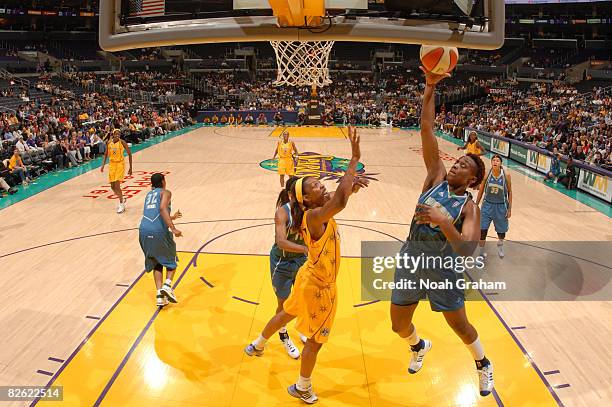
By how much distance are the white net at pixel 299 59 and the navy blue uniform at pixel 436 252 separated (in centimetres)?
389

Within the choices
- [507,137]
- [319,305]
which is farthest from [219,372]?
[507,137]

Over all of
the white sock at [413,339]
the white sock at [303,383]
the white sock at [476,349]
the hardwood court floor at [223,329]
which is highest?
the white sock at [476,349]

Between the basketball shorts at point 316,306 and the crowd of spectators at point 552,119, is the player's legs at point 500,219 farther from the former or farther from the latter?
the crowd of spectators at point 552,119

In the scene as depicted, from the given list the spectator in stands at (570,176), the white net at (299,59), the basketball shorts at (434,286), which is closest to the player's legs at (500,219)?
the white net at (299,59)

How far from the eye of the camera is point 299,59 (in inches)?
281

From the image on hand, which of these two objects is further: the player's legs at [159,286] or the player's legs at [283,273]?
the player's legs at [159,286]

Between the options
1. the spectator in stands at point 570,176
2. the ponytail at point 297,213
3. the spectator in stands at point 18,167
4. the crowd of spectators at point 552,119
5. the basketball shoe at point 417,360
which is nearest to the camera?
the ponytail at point 297,213

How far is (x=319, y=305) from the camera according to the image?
3615 millimetres

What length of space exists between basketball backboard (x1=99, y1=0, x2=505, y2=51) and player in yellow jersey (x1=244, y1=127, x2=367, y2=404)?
1163mm

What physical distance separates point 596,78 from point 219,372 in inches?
1343

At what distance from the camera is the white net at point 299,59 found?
6.83m

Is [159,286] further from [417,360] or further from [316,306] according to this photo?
[417,360]

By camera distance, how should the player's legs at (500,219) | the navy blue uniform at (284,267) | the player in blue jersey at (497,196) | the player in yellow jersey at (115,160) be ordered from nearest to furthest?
the navy blue uniform at (284,267) < the player in blue jersey at (497,196) < the player's legs at (500,219) < the player in yellow jersey at (115,160)

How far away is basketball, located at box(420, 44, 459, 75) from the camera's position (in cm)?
363
